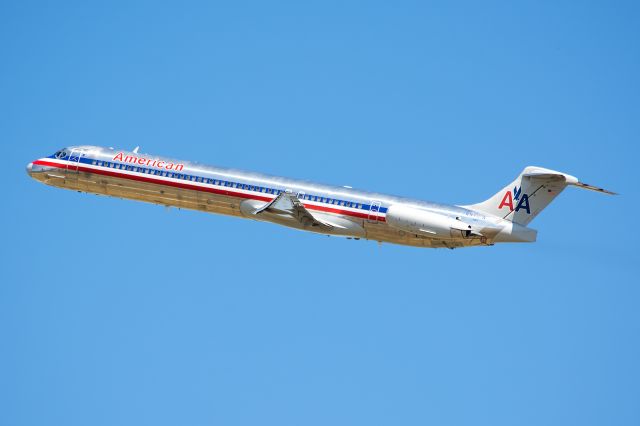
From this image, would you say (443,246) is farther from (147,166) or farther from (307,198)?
(147,166)

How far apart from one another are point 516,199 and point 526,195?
0.57 meters

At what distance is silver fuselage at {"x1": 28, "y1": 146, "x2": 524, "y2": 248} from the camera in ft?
216

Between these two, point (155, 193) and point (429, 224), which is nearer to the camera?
point (429, 224)

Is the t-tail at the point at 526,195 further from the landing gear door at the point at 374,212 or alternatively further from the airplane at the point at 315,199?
the landing gear door at the point at 374,212

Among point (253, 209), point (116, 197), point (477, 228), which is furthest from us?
point (116, 197)

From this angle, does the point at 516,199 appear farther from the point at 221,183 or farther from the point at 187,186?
the point at 187,186

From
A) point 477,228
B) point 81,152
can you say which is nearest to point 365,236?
point 477,228

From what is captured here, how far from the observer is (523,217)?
64.9m

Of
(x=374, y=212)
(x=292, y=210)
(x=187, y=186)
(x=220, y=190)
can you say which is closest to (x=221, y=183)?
(x=220, y=190)

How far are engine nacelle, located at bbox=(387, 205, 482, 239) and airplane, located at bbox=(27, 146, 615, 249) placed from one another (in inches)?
2.0

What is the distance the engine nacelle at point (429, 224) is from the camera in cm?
6378

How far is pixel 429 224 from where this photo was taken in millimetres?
63969

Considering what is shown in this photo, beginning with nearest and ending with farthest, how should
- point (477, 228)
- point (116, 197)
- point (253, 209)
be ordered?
point (477, 228), point (253, 209), point (116, 197)

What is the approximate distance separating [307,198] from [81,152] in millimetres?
15251
